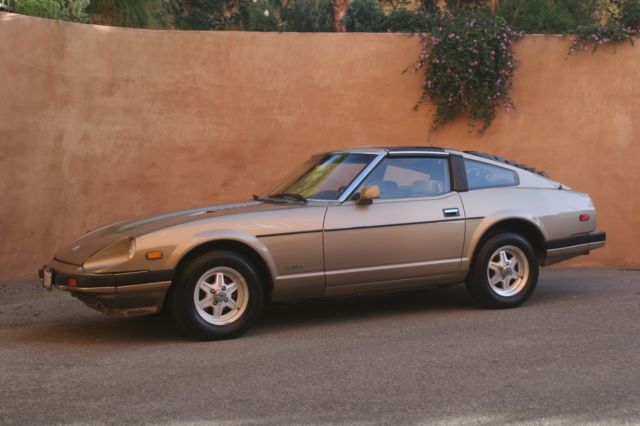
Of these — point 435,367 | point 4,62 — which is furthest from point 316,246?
point 4,62

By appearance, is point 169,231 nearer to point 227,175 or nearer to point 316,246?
point 316,246

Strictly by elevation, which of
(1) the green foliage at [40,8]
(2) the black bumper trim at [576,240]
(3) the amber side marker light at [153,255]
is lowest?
(2) the black bumper trim at [576,240]

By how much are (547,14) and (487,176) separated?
22.6 ft

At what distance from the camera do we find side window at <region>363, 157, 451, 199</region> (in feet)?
25.4

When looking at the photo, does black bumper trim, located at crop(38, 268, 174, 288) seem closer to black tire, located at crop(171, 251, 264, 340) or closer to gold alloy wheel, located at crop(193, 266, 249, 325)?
black tire, located at crop(171, 251, 264, 340)

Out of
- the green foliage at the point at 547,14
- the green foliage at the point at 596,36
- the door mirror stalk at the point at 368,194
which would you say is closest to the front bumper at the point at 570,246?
the door mirror stalk at the point at 368,194

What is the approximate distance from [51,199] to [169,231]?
4.26 m

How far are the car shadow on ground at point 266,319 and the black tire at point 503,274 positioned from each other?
1.03 ft

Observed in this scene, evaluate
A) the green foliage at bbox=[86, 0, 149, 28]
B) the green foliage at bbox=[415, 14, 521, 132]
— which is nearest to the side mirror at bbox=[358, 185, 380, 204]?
the green foliage at bbox=[415, 14, 521, 132]

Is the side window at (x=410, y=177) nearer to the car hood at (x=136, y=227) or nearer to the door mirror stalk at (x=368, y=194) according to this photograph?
the door mirror stalk at (x=368, y=194)

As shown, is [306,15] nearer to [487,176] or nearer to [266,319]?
[487,176]

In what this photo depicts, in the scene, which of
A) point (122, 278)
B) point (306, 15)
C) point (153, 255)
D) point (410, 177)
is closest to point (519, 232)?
point (410, 177)

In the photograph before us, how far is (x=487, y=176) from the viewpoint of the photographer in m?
8.21

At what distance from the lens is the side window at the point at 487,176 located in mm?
8125
